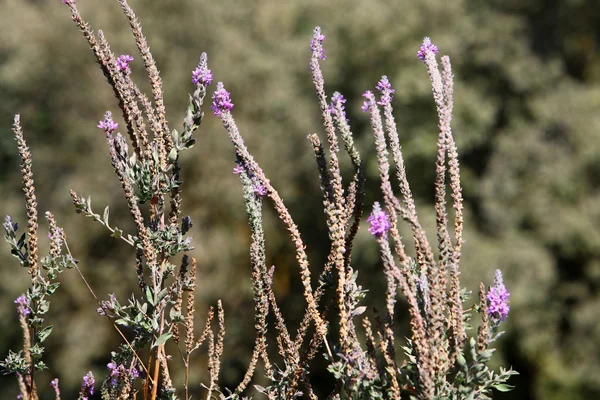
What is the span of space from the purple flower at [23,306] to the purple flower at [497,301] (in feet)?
4.17

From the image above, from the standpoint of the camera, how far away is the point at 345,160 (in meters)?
18.8

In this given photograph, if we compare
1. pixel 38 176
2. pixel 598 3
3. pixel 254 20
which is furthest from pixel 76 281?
pixel 598 3

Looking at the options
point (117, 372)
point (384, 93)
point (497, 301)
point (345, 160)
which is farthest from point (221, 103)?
point (345, 160)

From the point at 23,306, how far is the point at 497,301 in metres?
1.31

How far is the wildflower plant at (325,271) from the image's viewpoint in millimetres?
1811

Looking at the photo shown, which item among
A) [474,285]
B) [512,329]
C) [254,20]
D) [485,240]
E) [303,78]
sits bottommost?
[512,329]

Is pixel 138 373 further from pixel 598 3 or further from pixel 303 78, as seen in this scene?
pixel 598 3

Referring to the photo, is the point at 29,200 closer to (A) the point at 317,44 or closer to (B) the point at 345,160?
(A) the point at 317,44

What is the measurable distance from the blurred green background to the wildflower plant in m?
17.0

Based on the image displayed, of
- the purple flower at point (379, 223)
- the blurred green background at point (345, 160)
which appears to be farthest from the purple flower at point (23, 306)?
the blurred green background at point (345, 160)

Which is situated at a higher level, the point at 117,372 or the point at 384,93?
the point at 384,93

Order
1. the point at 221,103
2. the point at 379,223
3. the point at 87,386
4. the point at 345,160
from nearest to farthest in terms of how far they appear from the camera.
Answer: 1. the point at 379,223
2. the point at 221,103
3. the point at 87,386
4. the point at 345,160

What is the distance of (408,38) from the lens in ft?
69.8

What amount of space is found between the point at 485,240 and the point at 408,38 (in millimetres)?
6679
